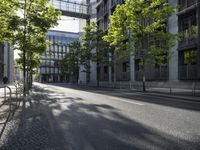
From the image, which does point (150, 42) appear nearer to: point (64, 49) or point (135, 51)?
point (135, 51)

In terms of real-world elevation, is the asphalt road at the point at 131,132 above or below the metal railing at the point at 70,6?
below

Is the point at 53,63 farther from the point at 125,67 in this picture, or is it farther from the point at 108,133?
the point at 108,133

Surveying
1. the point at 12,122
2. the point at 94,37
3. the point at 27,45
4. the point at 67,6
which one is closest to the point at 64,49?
the point at 67,6

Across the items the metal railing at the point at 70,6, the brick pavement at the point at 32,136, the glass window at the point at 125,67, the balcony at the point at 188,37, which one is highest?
the metal railing at the point at 70,6

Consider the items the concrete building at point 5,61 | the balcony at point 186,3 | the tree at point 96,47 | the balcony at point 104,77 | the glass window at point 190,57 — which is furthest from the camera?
the concrete building at point 5,61

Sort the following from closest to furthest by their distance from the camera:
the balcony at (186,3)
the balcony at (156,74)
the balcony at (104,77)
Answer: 1. the balcony at (186,3)
2. the balcony at (156,74)
3. the balcony at (104,77)

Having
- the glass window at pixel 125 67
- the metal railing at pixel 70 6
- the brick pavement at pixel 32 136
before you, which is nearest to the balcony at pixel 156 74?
the glass window at pixel 125 67

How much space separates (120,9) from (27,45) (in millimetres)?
A: 9591

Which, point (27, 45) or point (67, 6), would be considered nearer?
point (27, 45)

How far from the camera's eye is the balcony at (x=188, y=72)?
20.8 meters

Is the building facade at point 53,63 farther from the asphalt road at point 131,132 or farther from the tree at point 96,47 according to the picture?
the asphalt road at point 131,132

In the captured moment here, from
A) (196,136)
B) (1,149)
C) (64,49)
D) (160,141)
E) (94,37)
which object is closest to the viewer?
(1,149)

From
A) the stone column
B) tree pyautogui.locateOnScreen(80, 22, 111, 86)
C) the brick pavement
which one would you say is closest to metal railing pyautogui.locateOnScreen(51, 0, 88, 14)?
tree pyautogui.locateOnScreen(80, 22, 111, 86)

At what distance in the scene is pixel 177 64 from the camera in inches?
908
